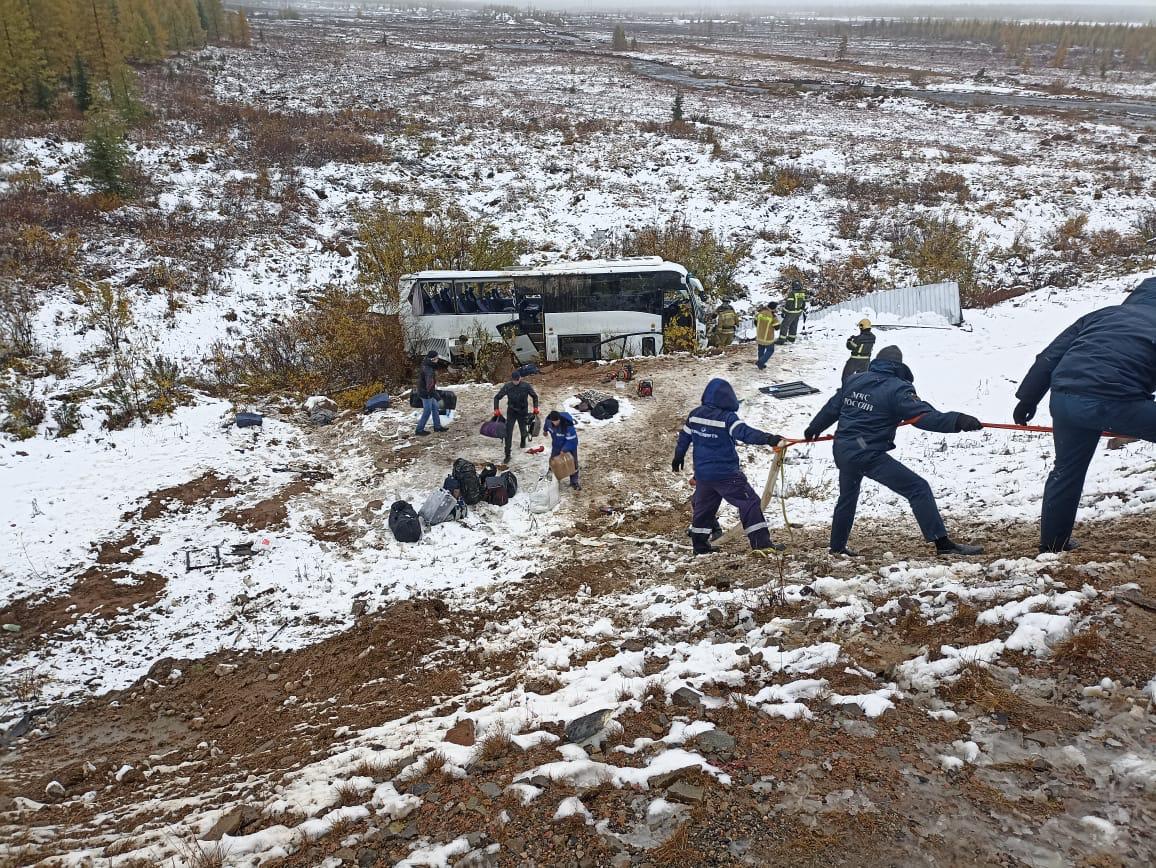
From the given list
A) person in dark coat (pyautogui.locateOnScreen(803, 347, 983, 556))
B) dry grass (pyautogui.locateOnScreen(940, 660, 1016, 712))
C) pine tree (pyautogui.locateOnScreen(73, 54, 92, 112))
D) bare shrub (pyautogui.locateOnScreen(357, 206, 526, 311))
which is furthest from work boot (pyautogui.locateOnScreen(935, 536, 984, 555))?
pine tree (pyautogui.locateOnScreen(73, 54, 92, 112))

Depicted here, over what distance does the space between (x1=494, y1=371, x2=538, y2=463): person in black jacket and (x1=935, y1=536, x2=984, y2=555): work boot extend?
19.8ft

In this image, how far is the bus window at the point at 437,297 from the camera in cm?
1510

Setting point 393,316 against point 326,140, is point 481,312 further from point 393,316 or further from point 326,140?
point 326,140

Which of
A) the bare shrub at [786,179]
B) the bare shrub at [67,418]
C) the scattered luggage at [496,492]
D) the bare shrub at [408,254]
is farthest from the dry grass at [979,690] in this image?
the bare shrub at [786,179]

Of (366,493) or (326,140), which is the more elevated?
(326,140)

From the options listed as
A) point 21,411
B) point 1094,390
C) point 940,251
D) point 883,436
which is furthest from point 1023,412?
point 940,251

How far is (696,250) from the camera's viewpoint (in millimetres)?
19953

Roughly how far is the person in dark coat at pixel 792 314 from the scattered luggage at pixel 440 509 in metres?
9.38

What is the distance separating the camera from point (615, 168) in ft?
101

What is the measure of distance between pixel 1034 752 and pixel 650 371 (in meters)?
11.2

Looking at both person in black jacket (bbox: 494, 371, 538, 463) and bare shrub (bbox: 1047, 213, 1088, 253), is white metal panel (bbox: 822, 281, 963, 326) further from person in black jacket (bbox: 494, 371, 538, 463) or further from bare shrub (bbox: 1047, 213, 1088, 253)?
person in black jacket (bbox: 494, 371, 538, 463)

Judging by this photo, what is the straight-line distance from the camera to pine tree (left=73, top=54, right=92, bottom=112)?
2788 centimetres

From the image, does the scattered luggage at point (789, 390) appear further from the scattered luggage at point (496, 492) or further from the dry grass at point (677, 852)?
the dry grass at point (677, 852)

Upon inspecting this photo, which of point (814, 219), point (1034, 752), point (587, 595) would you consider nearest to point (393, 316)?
point (587, 595)
